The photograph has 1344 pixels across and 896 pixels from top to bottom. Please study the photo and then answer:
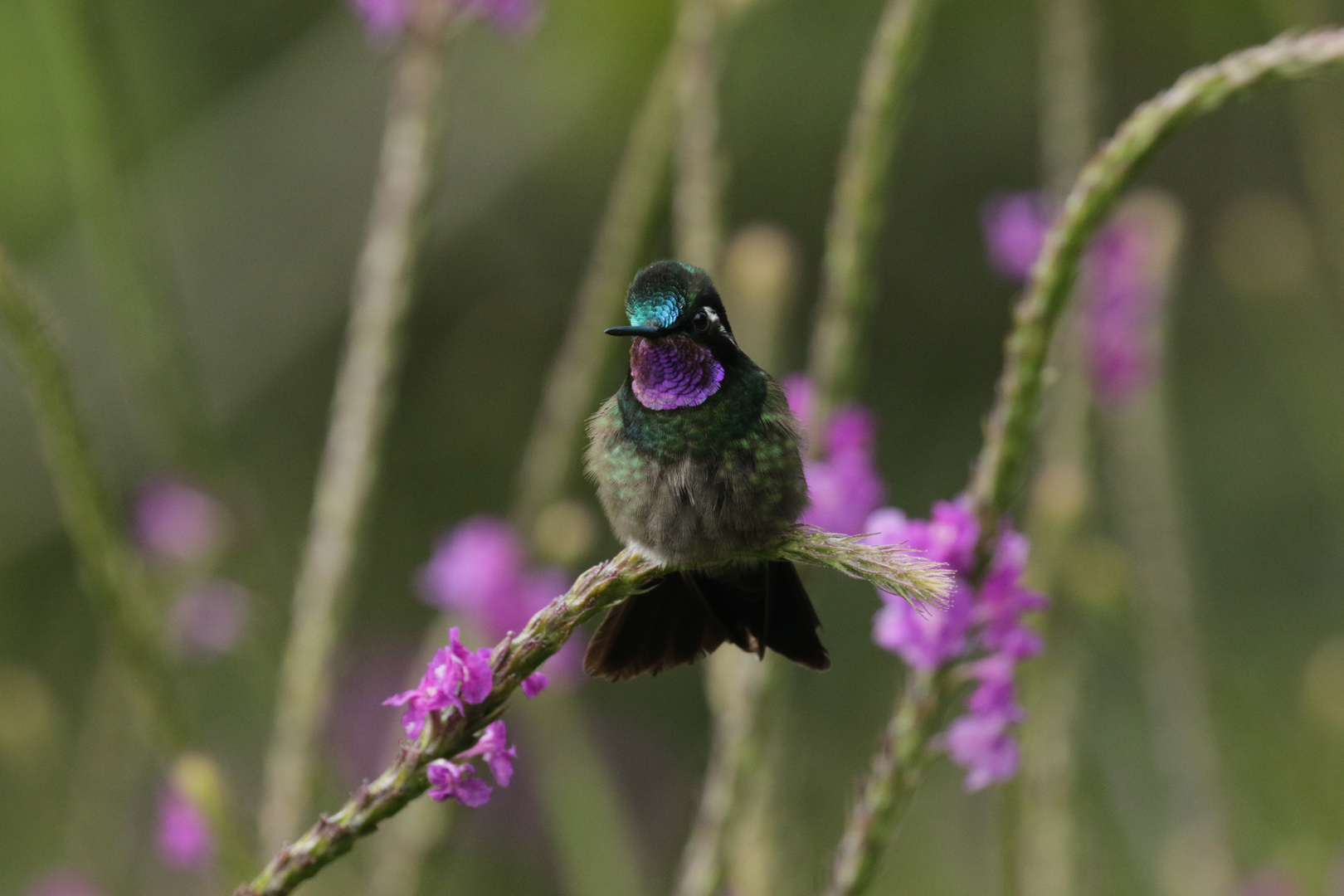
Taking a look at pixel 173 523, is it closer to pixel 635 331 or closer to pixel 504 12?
pixel 504 12

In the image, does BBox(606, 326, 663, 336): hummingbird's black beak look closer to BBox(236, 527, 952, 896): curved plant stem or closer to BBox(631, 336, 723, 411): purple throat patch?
BBox(631, 336, 723, 411): purple throat patch

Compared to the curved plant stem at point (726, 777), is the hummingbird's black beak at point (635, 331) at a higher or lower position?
higher

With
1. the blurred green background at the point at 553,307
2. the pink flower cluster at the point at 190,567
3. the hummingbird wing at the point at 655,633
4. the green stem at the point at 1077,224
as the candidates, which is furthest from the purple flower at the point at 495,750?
the blurred green background at the point at 553,307

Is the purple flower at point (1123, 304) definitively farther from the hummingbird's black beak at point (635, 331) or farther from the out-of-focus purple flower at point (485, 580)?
the hummingbird's black beak at point (635, 331)

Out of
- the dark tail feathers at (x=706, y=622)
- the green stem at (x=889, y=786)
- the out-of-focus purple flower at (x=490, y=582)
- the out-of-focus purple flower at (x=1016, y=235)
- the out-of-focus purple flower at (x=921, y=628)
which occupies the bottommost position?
the green stem at (x=889, y=786)

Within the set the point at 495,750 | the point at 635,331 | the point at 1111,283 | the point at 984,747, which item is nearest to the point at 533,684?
the point at 495,750

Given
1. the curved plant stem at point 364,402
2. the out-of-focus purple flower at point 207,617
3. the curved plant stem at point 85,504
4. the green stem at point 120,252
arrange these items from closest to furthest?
the curved plant stem at point 85,504, the curved plant stem at point 364,402, the green stem at point 120,252, the out-of-focus purple flower at point 207,617

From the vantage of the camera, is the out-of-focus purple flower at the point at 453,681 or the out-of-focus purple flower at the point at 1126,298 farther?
the out-of-focus purple flower at the point at 1126,298
